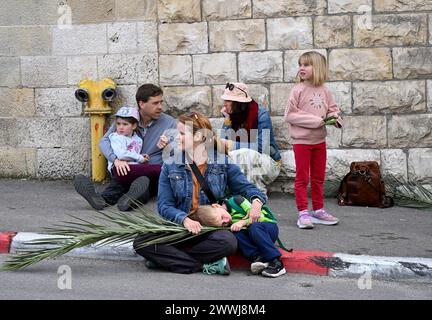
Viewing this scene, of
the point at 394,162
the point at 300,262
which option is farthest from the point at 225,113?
the point at 300,262

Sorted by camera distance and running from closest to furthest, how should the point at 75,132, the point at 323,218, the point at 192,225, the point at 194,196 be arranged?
the point at 192,225 < the point at 194,196 < the point at 323,218 < the point at 75,132

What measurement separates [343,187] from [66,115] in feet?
11.1

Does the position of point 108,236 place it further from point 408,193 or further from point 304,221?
point 408,193

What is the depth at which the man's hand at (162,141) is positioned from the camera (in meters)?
8.97

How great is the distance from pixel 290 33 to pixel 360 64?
83 centimetres

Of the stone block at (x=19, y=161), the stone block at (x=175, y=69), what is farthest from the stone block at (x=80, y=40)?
the stone block at (x=19, y=161)

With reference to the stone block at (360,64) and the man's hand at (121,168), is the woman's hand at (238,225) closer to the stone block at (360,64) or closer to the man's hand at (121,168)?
the man's hand at (121,168)

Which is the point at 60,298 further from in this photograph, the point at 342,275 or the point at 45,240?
the point at 342,275

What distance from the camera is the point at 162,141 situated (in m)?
9.11

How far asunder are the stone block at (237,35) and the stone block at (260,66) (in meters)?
0.09

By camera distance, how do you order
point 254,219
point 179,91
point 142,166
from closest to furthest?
point 254,219 < point 142,166 < point 179,91

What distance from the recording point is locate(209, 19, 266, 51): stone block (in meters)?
9.64
